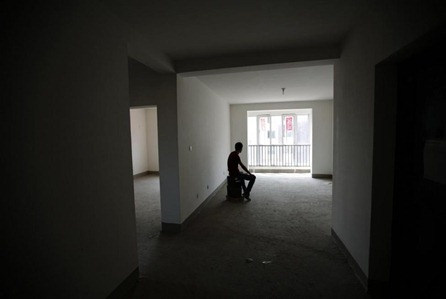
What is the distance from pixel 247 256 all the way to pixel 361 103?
195cm

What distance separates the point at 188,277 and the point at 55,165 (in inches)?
61.1

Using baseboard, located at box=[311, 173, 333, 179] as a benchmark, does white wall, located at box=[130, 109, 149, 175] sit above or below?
above

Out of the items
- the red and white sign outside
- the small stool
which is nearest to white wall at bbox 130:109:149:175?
the small stool

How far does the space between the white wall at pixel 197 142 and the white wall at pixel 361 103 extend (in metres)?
2.04

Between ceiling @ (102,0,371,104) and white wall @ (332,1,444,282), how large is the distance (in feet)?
0.81

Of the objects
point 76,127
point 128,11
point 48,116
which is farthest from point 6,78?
point 128,11

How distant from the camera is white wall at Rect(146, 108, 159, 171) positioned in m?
7.39

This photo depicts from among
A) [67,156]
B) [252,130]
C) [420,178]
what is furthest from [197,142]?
[252,130]

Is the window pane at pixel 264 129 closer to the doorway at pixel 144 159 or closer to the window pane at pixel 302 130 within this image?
the window pane at pixel 302 130

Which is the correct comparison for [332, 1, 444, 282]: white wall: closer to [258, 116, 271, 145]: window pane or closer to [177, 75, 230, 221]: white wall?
[177, 75, 230, 221]: white wall

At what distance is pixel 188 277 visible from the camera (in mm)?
2055

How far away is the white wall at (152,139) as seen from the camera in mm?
7395

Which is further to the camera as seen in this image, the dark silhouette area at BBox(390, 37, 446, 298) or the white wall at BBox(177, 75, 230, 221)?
the white wall at BBox(177, 75, 230, 221)

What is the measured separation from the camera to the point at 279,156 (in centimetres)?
819
